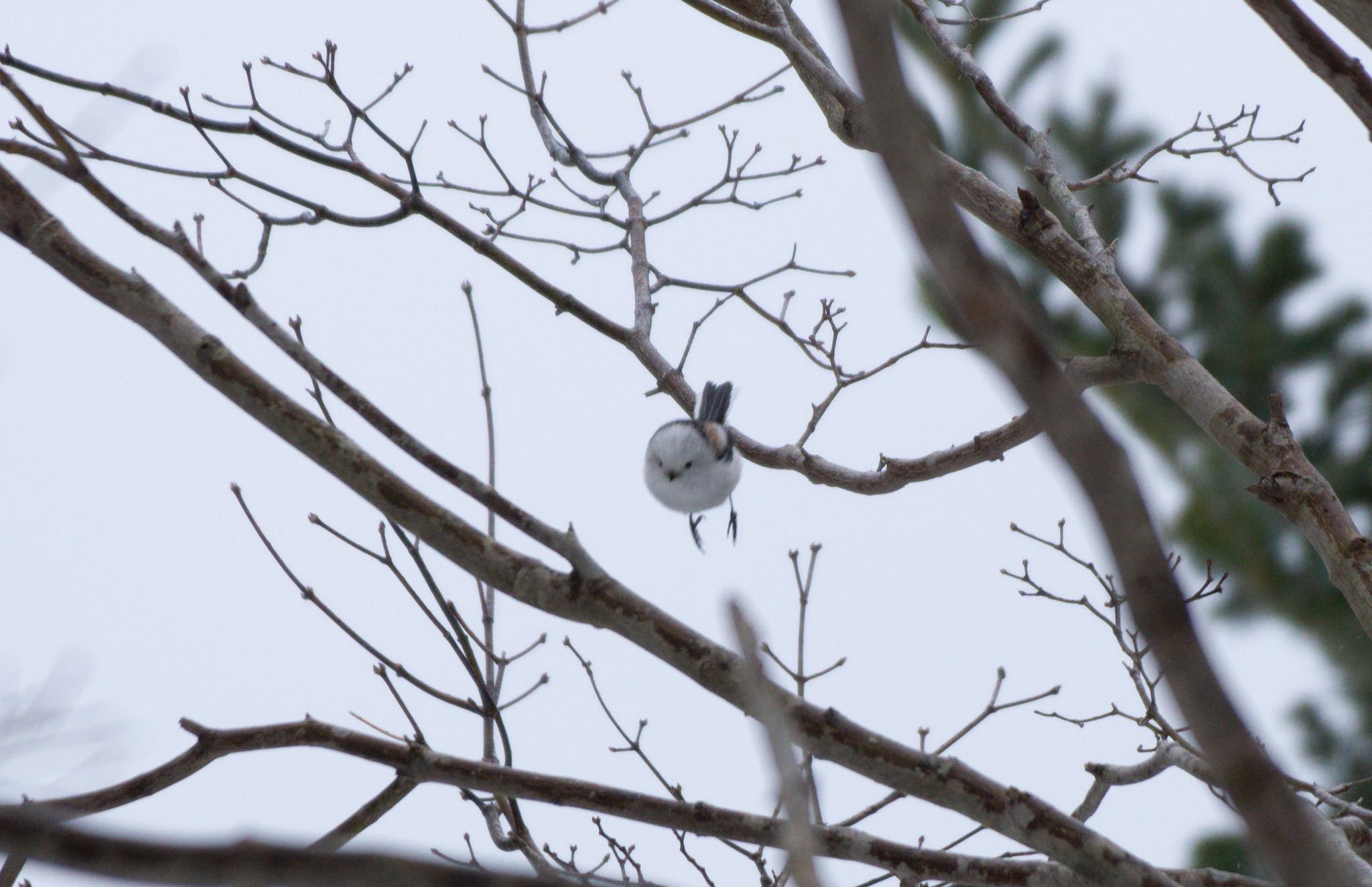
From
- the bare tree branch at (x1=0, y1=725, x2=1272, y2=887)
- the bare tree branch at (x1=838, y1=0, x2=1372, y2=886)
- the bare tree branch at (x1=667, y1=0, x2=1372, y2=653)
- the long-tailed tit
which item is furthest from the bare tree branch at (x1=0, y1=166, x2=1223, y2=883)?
the long-tailed tit

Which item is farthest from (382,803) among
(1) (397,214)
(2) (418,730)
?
(1) (397,214)

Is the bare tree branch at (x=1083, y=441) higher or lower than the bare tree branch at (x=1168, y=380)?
lower

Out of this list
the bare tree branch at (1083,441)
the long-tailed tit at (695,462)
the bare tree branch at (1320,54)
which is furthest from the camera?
the long-tailed tit at (695,462)

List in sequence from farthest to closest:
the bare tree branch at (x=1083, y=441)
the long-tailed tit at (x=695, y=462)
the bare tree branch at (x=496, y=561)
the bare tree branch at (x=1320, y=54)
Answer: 1. the long-tailed tit at (x=695, y=462)
2. the bare tree branch at (x=1320, y=54)
3. the bare tree branch at (x=496, y=561)
4. the bare tree branch at (x=1083, y=441)

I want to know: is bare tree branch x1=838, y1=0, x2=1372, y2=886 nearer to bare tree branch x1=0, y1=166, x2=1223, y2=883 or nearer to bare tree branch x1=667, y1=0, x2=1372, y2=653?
bare tree branch x1=0, y1=166, x2=1223, y2=883

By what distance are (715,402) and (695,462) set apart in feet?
0.65

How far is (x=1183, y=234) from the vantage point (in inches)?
249

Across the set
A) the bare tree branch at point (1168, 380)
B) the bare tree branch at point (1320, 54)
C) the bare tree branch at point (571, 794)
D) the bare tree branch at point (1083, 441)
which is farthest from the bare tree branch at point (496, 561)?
the bare tree branch at point (1320, 54)

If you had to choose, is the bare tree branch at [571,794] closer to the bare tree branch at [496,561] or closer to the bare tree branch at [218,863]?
the bare tree branch at [496,561]

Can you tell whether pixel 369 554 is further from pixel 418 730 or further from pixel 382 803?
pixel 382 803

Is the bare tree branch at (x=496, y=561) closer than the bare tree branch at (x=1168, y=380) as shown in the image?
Yes

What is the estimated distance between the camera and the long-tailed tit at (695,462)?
2.60 m

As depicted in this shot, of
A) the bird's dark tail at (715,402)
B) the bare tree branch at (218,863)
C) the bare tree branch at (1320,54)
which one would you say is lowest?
the bare tree branch at (218,863)

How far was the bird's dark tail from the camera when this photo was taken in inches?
106
